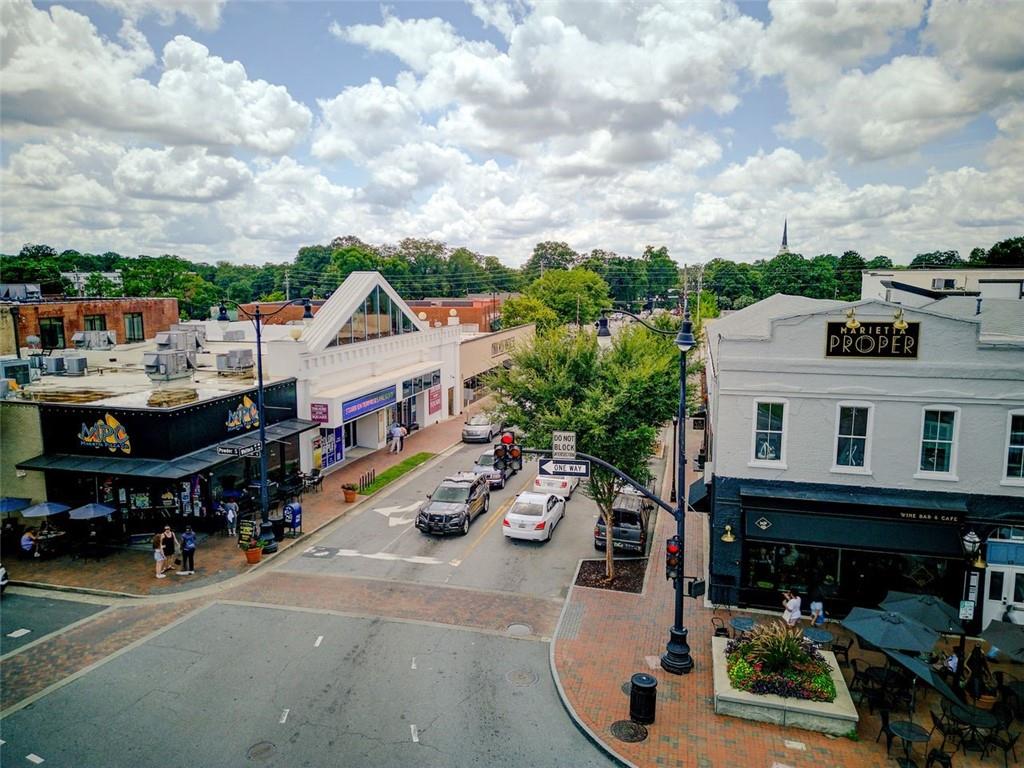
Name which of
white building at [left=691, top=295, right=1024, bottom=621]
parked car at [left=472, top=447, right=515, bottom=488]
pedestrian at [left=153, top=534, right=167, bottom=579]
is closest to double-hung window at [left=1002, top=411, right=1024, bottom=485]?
white building at [left=691, top=295, right=1024, bottom=621]

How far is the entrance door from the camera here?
1636 centimetres

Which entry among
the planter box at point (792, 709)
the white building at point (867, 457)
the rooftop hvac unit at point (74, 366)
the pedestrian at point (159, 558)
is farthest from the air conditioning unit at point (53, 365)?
the planter box at point (792, 709)

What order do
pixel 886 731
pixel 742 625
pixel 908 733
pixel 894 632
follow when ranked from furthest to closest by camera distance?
1. pixel 742 625
2. pixel 894 632
3. pixel 886 731
4. pixel 908 733

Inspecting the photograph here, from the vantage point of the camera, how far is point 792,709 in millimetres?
12703

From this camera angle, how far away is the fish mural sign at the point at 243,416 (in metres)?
24.2

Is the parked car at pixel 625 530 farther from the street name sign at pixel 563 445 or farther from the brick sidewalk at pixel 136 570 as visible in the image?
the brick sidewalk at pixel 136 570

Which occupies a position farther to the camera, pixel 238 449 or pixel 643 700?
pixel 238 449

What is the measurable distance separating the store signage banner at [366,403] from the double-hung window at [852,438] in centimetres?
1999

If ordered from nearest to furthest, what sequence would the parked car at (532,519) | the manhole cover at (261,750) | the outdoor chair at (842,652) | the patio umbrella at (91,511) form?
the manhole cover at (261,750)
the outdoor chair at (842,652)
the patio umbrella at (91,511)
the parked car at (532,519)

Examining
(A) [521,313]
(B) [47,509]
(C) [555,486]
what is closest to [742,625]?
(C) [555,486]

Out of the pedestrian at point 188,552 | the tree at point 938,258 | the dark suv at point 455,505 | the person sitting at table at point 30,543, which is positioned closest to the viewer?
the pedestrian at point 188,552

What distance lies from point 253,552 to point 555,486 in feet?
38.7

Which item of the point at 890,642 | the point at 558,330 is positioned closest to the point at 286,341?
the point at 558,330

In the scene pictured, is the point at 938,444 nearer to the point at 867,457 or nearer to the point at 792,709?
the point at 867,457
